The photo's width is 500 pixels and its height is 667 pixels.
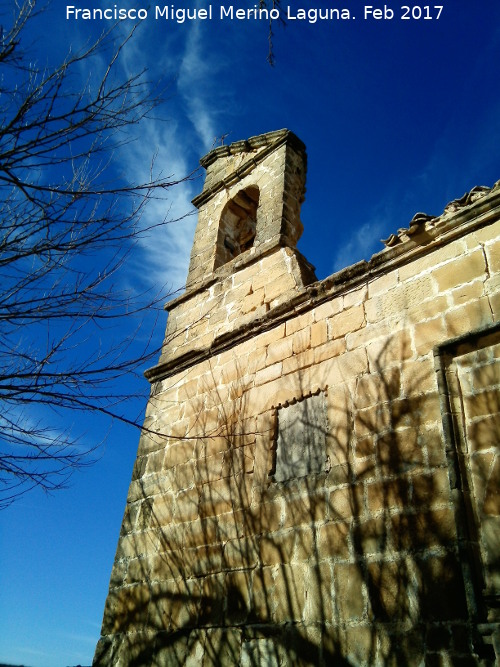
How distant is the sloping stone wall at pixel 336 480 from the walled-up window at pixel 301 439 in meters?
0.02

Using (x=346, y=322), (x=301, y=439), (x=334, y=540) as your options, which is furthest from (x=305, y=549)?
(x=346, y=322)

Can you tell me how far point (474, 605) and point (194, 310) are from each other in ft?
13.9

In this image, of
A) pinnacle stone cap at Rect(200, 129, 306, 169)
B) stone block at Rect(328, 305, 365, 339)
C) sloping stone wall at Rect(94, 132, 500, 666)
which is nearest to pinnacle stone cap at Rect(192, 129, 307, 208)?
pinnacle stone cap at Rect(200, 129, 306, 169)

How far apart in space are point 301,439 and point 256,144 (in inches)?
183

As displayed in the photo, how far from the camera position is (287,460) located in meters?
3.89

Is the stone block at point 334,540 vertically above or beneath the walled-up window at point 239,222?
→ beneath

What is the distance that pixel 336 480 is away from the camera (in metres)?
3.45

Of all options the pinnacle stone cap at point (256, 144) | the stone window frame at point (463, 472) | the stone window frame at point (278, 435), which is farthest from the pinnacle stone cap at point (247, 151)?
the stone window frame at point (463, 472)

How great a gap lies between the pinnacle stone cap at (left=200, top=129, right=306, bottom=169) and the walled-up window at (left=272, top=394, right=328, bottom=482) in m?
3.91

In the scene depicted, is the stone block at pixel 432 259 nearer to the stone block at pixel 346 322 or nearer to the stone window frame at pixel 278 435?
the stone block at pixel 346 322

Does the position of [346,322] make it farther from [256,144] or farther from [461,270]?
[256,144]

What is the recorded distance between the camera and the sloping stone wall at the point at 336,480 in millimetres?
2758

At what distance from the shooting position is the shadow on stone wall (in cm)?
278

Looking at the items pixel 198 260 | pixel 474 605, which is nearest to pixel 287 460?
pixel 474 605
